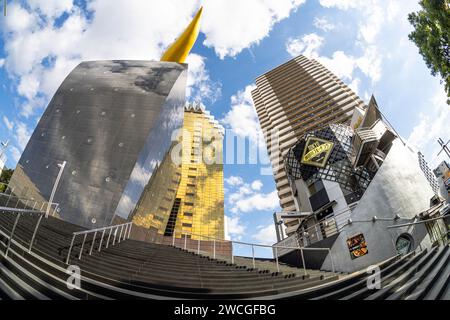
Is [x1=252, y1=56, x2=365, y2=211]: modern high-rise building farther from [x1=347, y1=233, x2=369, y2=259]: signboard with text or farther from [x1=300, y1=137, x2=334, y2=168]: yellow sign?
[x1=347, y1=233, x2=369, y2=259]: signboard with text

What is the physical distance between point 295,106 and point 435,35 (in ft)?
139

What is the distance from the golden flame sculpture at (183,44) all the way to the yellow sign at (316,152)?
20850 mm

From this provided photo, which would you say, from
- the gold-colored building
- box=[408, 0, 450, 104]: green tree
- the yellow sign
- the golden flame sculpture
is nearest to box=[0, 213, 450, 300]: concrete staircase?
box=[408, 0, 450, 104]: green tree

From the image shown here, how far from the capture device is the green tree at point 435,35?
6.89 m

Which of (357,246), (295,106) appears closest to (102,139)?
(357,246)

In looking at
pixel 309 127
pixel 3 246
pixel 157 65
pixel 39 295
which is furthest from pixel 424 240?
pixel 309 127

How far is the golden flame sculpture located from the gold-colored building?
11.1 m

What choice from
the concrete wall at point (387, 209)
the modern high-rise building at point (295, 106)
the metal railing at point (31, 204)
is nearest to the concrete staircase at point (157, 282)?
the concrete wall at point (387, 209)

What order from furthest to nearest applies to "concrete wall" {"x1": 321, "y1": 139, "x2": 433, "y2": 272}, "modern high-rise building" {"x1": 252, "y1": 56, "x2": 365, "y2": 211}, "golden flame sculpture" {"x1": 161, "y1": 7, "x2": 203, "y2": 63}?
"modern high-rise building" {"x1": 252, "y1": 56, "x2": 365, "y2": 211} → "golden flame sculpture" {"x1": 161, "y1": 7, "x2": 203, "y2": 63} → "concrete wall" {"x1": 321, "y1": 139, "x2": 433, "y2": 272}

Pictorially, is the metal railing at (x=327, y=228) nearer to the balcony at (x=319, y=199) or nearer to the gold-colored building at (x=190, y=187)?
the balcony at (x=319, y=199)

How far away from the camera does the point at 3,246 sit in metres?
4.36

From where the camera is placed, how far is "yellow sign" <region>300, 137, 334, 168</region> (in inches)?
912

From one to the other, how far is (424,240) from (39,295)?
57.2ft
